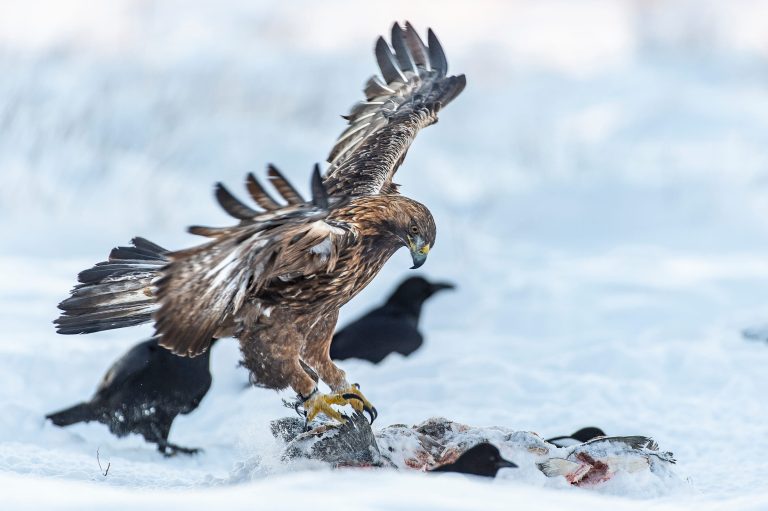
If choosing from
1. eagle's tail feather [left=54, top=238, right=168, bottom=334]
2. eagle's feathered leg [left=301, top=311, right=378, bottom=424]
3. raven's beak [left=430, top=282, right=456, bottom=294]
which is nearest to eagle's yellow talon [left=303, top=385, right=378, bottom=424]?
eagle's feathered leg [left=301, top=311, right=378, bottom=424]

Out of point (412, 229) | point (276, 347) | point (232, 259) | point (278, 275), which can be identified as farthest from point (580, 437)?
point (232, 259)

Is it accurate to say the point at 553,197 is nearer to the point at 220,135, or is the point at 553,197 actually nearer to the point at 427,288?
the point at 220,135

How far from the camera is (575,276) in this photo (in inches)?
412

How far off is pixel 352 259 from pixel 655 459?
1.56m

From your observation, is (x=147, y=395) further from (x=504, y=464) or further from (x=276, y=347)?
(x=504, y=464)

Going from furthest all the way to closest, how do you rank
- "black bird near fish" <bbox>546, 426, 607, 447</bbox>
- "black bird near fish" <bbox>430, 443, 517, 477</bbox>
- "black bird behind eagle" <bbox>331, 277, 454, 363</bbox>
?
"black bird behind eagle" <bbox>331, 277, 454, 363</bbox> → "black bird near fish" <bbox>546, 426, 607, 447</bbox> → "black bird near fish" <bbox>430, 443, 517, 477</bbox>

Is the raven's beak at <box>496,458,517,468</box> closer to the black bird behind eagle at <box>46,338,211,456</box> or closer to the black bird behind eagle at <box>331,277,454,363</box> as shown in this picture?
the black bird behind eagle at <box>46,338,211,456</box>

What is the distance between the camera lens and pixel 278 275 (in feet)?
15.4

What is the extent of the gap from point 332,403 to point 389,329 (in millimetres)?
2632

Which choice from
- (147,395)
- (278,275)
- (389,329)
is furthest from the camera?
(389,329)

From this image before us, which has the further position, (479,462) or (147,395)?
(147,395)

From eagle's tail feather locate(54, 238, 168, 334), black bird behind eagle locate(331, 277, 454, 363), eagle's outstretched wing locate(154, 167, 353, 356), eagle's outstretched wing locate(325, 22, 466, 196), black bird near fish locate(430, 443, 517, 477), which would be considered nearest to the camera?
eagle's outstretched wing locate(154, 167, 353, 356)

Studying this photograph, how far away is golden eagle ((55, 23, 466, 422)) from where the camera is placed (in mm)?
4000

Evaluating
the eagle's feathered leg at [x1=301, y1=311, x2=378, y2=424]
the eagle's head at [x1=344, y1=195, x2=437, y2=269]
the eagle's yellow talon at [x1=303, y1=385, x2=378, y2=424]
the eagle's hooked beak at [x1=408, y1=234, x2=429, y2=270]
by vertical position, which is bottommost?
the eagle's yellow talon at [x1=303, y1=385, x2=378, y2=424]
